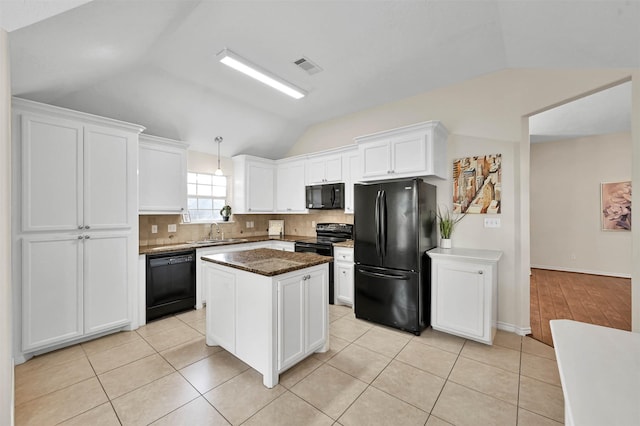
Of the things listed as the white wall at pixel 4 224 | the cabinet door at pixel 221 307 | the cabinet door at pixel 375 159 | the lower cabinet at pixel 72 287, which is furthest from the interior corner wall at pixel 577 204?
the white wall at pixel 4 224

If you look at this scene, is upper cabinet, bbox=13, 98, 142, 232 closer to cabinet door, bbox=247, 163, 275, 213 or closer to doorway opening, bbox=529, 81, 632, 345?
cabinet door, bbox=247, 163, 275, 213

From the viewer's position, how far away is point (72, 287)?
2666 mm

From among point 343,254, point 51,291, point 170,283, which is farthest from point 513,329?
point 51,291

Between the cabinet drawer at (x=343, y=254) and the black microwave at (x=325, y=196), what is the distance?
0.78 meters

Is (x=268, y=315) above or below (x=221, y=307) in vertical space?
above

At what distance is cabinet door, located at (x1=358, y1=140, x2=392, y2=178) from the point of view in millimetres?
3424

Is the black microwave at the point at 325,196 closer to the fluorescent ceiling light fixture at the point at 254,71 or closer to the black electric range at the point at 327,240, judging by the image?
the black electric range at the point at 327,240

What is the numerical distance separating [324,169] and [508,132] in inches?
103

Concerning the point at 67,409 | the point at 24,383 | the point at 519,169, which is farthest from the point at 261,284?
the point at 519,169

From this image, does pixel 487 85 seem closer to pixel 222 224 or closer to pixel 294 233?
pixel 294 233

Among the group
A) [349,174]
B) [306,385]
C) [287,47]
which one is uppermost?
[287,47]

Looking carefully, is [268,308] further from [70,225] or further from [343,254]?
[70,225]

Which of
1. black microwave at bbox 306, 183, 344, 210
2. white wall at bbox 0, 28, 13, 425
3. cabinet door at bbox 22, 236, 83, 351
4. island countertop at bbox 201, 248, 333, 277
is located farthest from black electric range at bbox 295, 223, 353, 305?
white wall at bbox 0, 28, 13, 425

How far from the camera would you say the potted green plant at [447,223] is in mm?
3389
